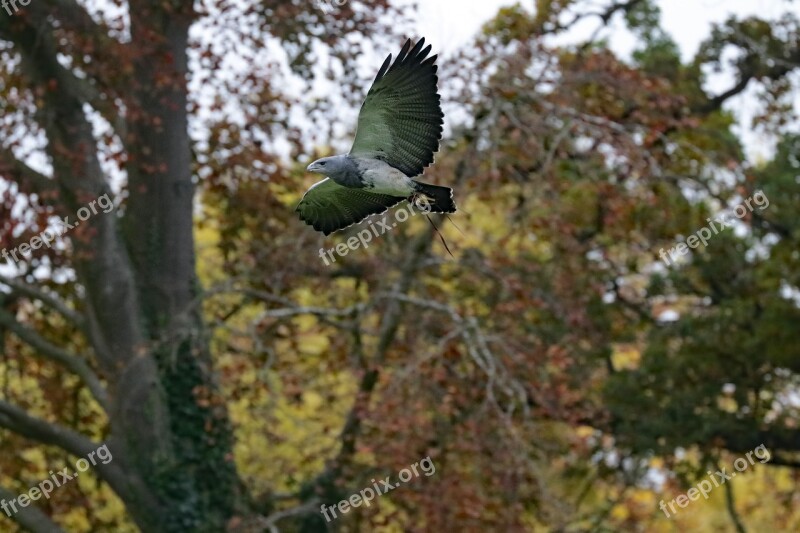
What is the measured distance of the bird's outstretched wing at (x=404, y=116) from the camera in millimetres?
6598

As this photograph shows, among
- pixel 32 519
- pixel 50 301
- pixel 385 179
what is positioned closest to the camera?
pixel 385 179

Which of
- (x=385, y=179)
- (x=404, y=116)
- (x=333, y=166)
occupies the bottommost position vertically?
(x=385, y=179)

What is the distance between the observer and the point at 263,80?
1148 cm

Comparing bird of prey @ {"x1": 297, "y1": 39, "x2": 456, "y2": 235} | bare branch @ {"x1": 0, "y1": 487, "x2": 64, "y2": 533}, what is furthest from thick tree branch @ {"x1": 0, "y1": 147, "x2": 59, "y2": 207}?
bird of prey @ {"x1": 297, "y1": 39, "x2": 456, "y2": 235}

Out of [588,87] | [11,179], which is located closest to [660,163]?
[588,87]

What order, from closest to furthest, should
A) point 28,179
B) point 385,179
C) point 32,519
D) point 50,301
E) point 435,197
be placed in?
point 435,197, point 385,179, point 32,519, point 28,179, point 50,301

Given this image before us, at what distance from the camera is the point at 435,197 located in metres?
6.43

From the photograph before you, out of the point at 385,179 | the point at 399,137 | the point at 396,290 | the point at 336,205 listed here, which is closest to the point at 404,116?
the point at 399,137

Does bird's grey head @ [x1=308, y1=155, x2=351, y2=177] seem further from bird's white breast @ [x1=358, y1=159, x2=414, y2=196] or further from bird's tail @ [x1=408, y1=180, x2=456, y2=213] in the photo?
bird's tail @ [x1=408, y1=180, x2=456, y2=213]

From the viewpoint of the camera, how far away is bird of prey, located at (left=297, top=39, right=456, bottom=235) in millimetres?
6531

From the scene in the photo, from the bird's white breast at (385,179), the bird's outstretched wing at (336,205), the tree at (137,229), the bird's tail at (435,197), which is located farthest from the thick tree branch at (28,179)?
the bird's tail at (435,197)

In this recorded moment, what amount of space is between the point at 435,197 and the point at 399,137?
46 centimetres

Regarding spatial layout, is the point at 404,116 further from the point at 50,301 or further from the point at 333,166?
the point at 50,301

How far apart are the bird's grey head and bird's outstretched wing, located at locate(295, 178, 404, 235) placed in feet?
2.17
